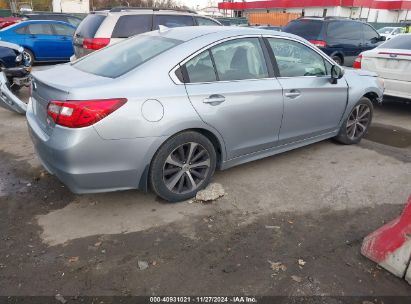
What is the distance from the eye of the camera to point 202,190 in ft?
13.0

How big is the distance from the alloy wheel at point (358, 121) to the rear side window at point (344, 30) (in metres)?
5.26

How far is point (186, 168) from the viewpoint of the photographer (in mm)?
3746

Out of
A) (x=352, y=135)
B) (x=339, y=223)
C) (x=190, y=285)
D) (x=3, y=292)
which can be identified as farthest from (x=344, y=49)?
(x=3, y=292)

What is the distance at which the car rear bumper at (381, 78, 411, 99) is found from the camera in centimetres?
685

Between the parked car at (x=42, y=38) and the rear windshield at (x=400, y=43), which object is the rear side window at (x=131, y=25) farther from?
the parked car at (x=42, y=38)

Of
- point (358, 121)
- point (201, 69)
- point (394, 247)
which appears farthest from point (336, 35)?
point (394, 247)

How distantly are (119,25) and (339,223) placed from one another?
6.07 meters

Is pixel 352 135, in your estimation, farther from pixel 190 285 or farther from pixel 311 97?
pixel 190 285

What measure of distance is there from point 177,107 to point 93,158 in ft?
2.84

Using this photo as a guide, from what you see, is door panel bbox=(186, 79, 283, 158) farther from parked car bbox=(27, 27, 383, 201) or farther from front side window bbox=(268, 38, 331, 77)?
front side window bbox=(268, 38, 331, 77)

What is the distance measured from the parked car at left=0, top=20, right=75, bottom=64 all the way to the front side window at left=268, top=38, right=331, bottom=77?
1057 cm

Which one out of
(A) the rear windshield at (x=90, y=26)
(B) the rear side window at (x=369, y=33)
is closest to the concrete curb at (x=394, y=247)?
(A) the rear windshield at (x=90, y=26)

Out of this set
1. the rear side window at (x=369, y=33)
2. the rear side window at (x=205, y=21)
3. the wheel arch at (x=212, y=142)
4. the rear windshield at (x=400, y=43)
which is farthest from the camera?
the rear side window at (x=369, y=33)

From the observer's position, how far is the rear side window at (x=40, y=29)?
12.8 metres
